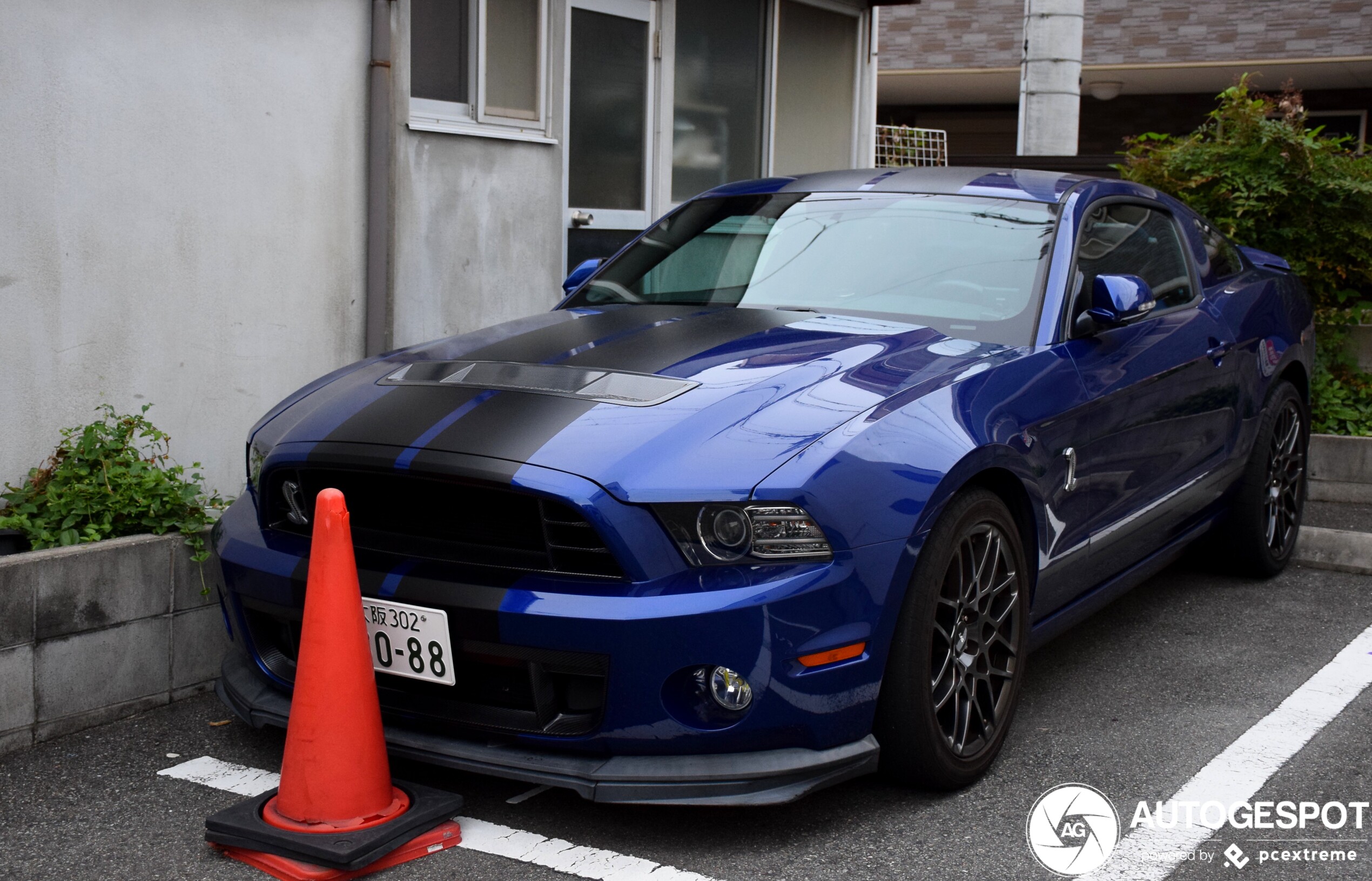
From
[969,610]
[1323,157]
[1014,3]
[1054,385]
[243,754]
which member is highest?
[1014,3]

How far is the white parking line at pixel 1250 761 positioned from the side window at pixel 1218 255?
4.45ft

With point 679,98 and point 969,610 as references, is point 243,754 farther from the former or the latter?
point 679,98

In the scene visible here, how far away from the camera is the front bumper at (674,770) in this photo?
109 inches

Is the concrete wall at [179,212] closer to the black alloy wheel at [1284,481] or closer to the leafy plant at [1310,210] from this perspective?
the black alloy wheel at [1284,481]

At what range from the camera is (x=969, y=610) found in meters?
3.21

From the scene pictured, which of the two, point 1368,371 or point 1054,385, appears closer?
point 1054,385

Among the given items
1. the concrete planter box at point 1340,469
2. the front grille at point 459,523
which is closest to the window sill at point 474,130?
the front grille at point 459,523

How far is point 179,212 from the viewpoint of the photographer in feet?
16.0

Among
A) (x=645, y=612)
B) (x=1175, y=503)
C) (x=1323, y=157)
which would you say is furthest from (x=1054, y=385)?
(x=1323, y=157)

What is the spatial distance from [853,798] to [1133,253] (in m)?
2.17

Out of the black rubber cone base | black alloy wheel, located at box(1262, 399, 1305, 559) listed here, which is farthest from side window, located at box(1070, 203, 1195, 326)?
the black rubber cone base

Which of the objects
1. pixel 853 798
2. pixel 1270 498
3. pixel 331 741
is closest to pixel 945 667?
pixel 853 798

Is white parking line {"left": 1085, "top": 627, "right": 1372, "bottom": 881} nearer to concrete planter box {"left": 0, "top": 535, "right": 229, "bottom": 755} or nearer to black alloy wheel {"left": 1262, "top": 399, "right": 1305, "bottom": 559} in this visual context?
black alloy wheel {"left": 1262, "top": 399, "right": 1305, "bottom": 559}

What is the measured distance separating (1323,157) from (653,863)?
574cm
